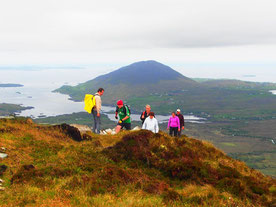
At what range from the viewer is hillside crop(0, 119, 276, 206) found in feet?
25.2

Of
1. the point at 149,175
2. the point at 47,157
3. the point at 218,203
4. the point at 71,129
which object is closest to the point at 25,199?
the point at 47,157

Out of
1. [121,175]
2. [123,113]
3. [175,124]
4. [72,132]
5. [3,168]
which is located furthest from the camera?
[175,124]

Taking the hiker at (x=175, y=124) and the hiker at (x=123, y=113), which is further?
the hiker at (x=175, y=124)

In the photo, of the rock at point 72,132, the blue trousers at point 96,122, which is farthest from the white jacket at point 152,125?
the rock at point 72,132

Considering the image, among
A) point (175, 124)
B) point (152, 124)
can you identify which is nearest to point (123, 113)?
point (152, 124)

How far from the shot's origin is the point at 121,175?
31.2 feet

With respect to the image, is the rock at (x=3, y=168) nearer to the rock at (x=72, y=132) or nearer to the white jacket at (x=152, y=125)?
the rock at (x=72, y=132)

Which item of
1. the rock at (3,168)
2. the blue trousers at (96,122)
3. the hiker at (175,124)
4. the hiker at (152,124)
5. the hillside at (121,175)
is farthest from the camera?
the hiker at (175,124)

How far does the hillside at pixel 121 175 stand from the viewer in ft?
25.2

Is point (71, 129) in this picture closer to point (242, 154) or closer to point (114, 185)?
point (114, 185)

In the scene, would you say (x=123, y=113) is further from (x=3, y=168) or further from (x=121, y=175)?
(x=3, y=168)

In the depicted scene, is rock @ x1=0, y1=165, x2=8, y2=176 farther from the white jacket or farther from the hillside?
the white jacket

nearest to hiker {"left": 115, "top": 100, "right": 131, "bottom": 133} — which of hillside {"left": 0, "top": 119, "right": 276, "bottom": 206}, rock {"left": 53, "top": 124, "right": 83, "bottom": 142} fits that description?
hillside {"left": 0, "top": 119, "right": 276, "bottom": 206}

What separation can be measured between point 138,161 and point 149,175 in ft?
4.60
